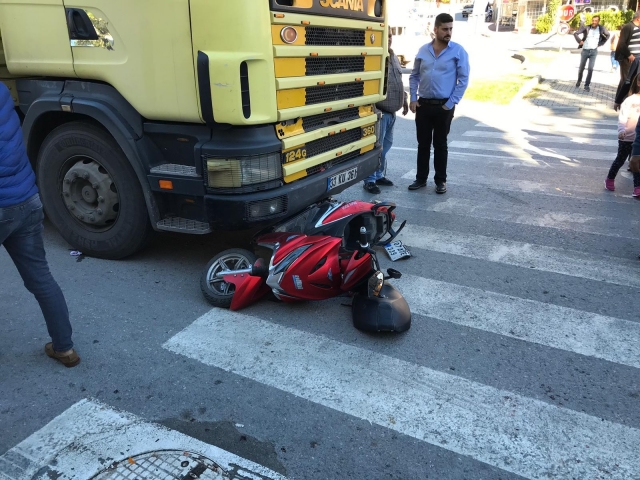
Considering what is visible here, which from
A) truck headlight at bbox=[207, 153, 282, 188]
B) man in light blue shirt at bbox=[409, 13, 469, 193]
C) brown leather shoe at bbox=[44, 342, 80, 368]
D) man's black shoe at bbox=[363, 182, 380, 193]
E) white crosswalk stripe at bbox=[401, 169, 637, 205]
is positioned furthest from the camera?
man's black shoe at bbox=[363, 182, 380, 193]

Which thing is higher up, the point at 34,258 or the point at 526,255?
the point at 34,258

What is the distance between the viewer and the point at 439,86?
21.8 feet

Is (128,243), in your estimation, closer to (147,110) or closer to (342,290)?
(147,110)

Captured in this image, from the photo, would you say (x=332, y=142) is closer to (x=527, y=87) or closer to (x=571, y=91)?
(x=527, y=87)

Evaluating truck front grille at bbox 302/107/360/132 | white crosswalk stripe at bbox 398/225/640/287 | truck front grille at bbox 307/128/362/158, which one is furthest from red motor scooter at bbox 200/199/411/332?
white crosswalk stripe at bbox 398/225/640/287

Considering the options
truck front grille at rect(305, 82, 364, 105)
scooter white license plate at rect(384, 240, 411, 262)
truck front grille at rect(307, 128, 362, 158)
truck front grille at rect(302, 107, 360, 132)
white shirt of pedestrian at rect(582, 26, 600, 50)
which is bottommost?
scooter white license plate at rect(384, 240, 411, 262)

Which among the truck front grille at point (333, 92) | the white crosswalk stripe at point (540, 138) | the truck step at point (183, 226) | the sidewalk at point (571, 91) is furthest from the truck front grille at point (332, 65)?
the sidewalk at point (571, 91)

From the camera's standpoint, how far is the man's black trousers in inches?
268

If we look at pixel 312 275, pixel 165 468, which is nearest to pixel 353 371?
pixel 312 275

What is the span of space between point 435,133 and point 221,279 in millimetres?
3897

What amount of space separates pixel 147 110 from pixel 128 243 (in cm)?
123

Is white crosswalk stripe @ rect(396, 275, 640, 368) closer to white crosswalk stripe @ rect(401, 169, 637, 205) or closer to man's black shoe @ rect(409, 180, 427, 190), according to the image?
man's black shoe @ rect(409, 180, 427, 190)

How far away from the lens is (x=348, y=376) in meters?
3.33

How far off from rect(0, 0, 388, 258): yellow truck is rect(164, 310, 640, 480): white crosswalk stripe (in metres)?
0.98
